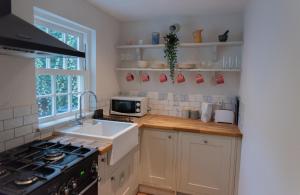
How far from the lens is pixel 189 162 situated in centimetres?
238

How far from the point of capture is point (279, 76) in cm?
110

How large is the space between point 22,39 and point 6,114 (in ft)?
2.31

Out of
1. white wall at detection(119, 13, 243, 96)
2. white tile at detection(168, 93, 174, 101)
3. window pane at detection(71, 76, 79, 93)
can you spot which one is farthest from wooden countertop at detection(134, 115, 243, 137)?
window pane at detection(71, 76, 79, 93)

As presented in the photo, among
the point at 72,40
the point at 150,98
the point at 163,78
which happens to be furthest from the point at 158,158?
the point at 72,40

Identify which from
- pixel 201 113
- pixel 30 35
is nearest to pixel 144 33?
pixel 201 113

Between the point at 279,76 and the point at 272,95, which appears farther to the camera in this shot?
the point at 272,95

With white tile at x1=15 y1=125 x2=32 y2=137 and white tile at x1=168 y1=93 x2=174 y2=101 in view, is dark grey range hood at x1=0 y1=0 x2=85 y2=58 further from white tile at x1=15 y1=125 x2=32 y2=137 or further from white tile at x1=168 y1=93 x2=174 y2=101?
white tile at x1=168 y1=93 x2=174 y2=101

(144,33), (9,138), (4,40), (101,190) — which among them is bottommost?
(101,190)

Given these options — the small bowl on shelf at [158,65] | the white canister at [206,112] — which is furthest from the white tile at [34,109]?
the white canister at [206,112]

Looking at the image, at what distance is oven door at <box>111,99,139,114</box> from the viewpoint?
2.78m

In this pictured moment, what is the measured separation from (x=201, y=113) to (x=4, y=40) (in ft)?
7.51

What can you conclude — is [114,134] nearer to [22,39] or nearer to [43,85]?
[43,85]

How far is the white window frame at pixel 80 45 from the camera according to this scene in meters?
1.86

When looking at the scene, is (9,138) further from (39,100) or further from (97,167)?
(97,167)
